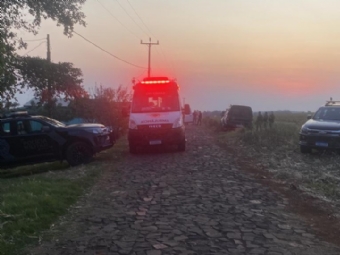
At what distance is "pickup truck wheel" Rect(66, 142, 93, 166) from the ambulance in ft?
9.95

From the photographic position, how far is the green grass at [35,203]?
7.44 metres

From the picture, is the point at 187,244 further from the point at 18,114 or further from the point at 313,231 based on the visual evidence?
the point at 18,114

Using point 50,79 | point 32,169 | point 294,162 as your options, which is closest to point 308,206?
point 294,162

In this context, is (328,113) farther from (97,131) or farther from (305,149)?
(97,131)

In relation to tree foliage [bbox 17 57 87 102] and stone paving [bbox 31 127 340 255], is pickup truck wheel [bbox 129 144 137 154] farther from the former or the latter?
tree foliage [bbox 17 57 87 102]

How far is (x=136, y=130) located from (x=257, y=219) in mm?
11156

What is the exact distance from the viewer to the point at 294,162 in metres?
16.0

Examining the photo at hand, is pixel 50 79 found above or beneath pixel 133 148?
above

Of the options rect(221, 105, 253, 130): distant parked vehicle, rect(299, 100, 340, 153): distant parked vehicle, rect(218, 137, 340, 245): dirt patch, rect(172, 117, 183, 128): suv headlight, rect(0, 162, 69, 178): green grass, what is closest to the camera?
rect(218, 137, 340, 245): dirt patch

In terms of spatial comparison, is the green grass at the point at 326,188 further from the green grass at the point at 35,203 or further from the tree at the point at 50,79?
the tree at the point at 50,79

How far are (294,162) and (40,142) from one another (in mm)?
8035

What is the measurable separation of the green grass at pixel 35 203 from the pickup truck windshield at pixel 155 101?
5234 mm

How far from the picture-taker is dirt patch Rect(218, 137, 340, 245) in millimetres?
7828

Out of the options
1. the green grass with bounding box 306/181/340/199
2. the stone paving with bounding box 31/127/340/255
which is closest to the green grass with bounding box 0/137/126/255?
the stone paving with bounding box 31/127/340/255
